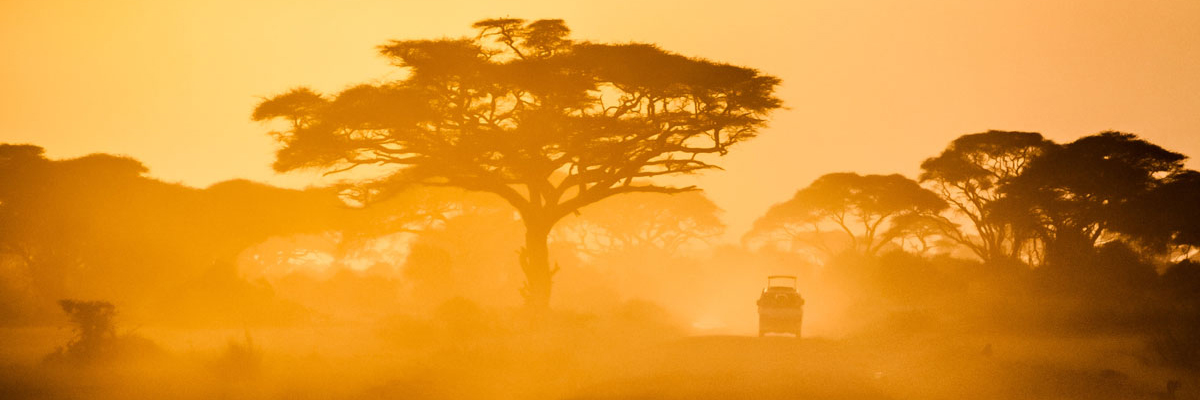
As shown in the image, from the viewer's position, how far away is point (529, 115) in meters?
34.2

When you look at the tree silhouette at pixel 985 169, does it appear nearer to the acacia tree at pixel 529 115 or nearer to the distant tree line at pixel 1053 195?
the distant tree line at pixel 1053 195

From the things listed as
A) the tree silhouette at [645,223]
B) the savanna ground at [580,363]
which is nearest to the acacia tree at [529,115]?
the savanna ground at [580,363]

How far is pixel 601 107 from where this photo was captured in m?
35.0

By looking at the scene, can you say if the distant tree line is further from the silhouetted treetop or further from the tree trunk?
the tree trunk

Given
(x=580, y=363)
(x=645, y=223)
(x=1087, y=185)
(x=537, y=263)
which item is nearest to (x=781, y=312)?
(x=537, y=263)

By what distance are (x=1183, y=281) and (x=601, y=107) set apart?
66.8 feet

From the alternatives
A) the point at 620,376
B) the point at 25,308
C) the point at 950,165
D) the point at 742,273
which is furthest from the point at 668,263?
the point at 620,376

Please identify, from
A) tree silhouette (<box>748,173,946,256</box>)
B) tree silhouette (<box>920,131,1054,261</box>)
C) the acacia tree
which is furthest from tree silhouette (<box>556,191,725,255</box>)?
the acacia tree

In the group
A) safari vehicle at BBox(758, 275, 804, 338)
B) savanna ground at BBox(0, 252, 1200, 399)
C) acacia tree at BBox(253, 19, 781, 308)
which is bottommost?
savanna ground at BBox(0, 252, 1200, 399)

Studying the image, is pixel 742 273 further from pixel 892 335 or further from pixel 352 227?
pixel 892 335

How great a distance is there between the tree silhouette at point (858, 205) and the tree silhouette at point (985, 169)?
4.52 meters

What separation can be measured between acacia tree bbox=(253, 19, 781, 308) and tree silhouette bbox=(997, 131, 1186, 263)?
60.8 ft

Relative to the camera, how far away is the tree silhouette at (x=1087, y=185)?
150 ft

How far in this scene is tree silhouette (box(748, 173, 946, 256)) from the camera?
64.6 meters
